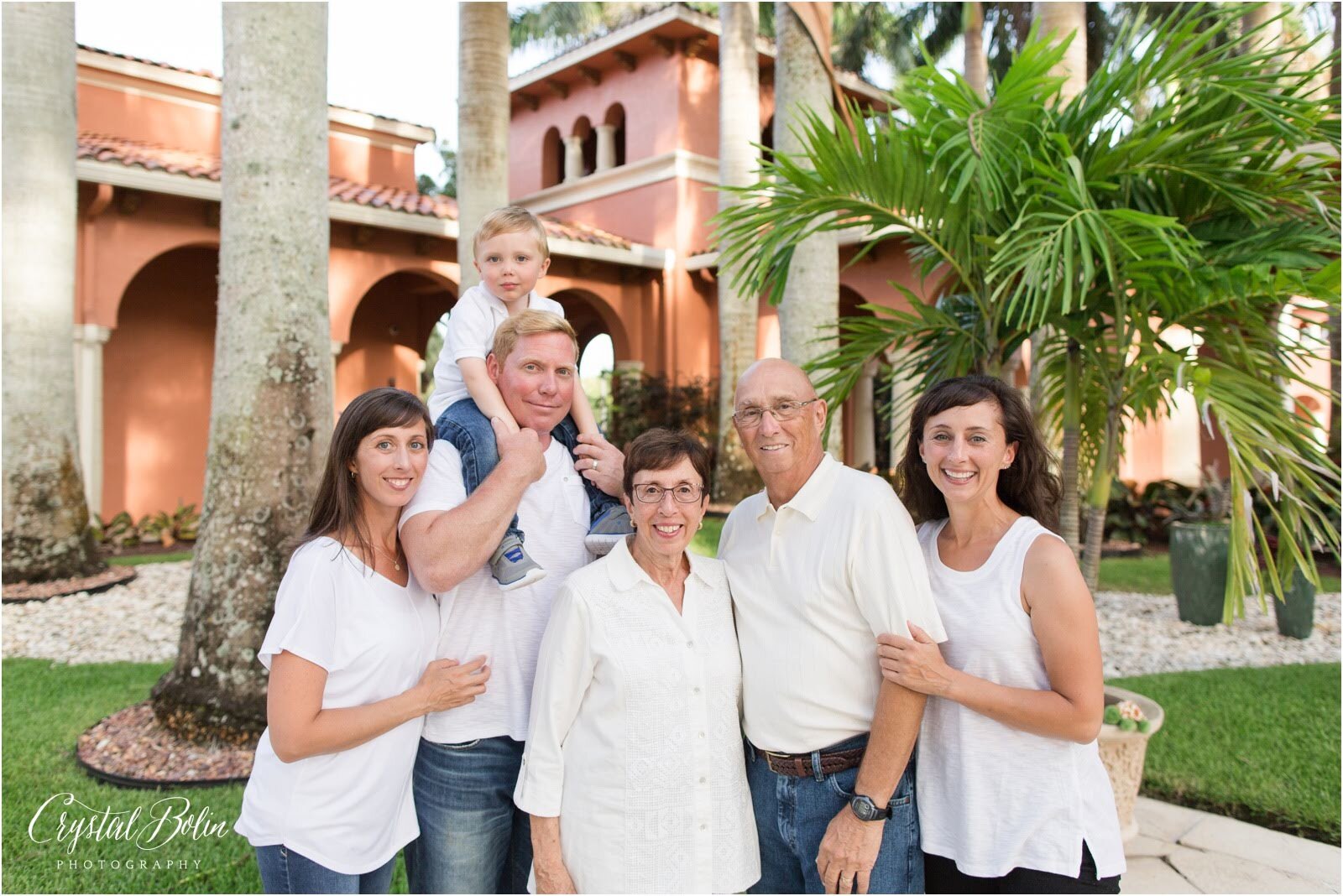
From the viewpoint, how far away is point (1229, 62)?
3.21 metres

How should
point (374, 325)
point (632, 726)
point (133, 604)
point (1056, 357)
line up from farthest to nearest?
point (374, 325) → point (133, 604) → point (1056, 357) → point (632, 726)

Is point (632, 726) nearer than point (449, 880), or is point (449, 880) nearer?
point (632, 726)

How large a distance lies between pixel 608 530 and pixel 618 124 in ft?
54.5

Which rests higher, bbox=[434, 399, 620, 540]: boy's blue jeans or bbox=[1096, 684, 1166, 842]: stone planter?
bbox=[434, 399, 620, 540]: boy's blue jeans

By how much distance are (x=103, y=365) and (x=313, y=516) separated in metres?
13.0

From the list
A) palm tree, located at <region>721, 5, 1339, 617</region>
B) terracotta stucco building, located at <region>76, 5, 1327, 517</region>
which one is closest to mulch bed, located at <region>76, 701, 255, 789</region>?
palm tree, located at <region>721, 5, 1339, 617</region>

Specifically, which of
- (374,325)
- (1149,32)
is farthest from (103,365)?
(1149,32)

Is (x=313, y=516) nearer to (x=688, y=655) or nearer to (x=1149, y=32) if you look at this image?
(x=688, y=655)

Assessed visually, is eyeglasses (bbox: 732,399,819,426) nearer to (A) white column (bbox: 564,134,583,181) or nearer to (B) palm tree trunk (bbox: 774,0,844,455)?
(B) palm tree trunk (bbox: 774,0,844,455)

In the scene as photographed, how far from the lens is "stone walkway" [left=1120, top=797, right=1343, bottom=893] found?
144 inches

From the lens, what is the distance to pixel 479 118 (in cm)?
868

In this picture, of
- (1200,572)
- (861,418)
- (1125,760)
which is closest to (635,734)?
(1125,760)

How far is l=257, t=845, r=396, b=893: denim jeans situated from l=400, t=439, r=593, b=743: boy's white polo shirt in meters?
0.37

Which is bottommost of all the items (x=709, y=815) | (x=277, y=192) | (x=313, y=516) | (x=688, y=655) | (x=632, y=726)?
(x=709, y=815)
